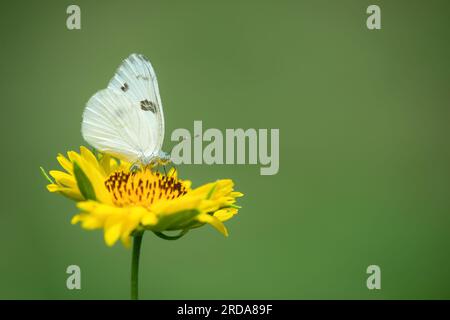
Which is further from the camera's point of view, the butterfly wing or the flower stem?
the butterfly wing

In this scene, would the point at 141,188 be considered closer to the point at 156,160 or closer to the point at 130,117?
the point at 156,160

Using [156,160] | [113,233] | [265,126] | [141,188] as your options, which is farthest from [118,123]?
[265,126]

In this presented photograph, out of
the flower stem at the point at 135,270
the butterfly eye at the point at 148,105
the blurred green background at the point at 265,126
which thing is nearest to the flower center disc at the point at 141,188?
the flower stem at the point at 135,270

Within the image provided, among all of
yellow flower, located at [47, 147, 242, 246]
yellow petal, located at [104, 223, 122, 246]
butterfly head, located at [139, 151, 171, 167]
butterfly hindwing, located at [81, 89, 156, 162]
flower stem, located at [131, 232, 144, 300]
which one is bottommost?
flower stem, located at [131, 232, 144, 300]

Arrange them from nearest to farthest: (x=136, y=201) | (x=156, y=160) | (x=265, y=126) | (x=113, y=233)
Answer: (x=113, y=233) < (x=136, y=201) < (x=156, y=160) < (x=265, y=126)

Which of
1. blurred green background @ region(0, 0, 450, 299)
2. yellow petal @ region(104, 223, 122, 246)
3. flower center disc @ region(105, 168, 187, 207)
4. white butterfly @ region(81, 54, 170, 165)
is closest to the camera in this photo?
yellow petal @ region(104, 223, 122, 246)

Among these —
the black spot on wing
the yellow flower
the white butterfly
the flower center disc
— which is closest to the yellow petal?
the yellow flower

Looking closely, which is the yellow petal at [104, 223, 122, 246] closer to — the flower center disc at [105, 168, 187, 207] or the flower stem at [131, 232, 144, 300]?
the flower stem at [131, 232, 144, 300]

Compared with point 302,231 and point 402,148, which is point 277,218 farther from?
point 402,148
